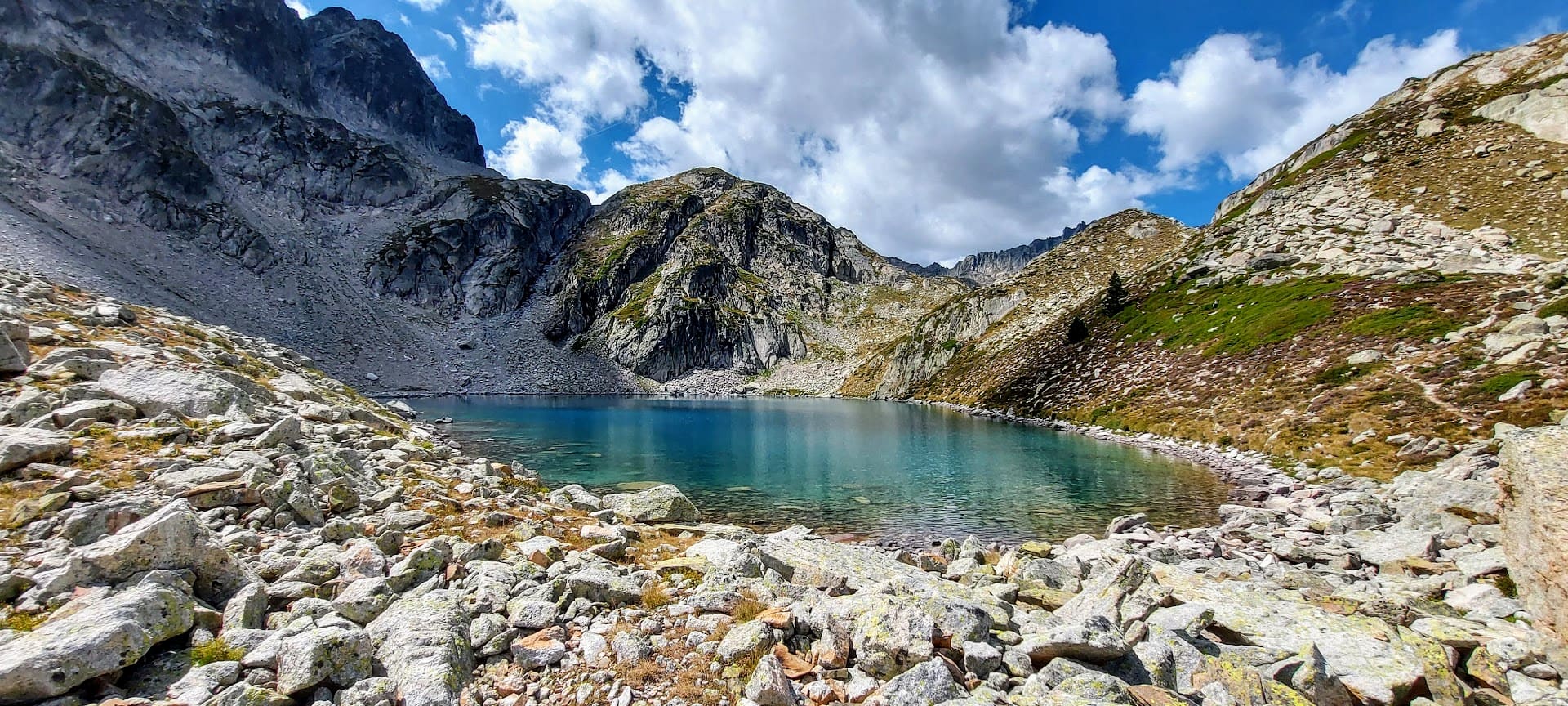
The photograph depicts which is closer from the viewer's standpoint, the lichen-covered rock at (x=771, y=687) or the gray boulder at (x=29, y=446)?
the lichen-covered rock at (x=771, y=687)

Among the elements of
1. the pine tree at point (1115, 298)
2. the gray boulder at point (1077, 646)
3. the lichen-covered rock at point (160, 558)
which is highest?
the pine tree at point (1115, 298)

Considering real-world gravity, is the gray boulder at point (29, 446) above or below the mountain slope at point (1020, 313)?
below

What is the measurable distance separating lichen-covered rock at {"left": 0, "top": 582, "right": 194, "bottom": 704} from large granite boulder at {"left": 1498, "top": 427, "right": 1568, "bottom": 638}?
63.3 ft

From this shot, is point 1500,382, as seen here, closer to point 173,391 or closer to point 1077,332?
point 1077,332

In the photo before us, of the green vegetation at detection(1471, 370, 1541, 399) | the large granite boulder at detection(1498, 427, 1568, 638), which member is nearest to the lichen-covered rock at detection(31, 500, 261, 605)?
the large granite boulder at detection(1498, 427, 1568, 638)

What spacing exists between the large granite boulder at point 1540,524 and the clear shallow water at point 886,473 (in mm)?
13386

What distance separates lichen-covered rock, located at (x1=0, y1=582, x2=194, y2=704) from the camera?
4.83 m

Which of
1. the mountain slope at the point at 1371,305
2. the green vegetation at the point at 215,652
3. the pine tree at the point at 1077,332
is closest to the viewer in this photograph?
the green vegetation at the point at 215,652

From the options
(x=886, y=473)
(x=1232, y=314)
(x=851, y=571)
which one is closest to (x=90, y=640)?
(x=851, y=571)

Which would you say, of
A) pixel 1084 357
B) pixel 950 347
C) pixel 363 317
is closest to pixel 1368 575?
pixel 1084 357

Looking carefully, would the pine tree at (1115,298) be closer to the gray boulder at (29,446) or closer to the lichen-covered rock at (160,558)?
the lichen-covered rock at (160,558)

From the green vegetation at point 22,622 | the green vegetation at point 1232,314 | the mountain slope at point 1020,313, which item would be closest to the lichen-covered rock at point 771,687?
the green vegetation at point 22,622

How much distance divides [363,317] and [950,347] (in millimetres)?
158919

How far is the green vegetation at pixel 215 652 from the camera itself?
5.97 metres
